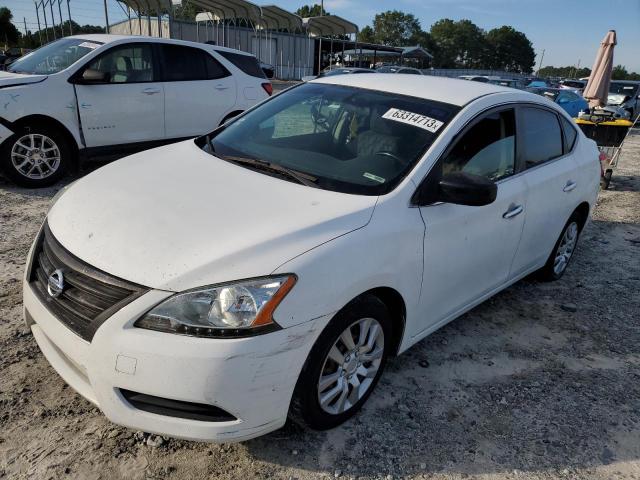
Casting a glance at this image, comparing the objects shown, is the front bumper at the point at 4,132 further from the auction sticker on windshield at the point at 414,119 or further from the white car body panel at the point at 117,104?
the auction sticker on windshield at the point at 414,119

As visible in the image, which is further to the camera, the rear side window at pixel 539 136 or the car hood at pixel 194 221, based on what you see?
the rear side window at pixel 539 136

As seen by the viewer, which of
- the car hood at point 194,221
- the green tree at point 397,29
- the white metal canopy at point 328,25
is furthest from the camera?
the green tree at point 397,29

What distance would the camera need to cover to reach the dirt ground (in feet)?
7.55

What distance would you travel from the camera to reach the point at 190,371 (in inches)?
76.3

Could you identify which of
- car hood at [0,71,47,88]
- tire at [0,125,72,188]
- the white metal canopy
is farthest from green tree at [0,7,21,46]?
tire at [0,125,72,188]

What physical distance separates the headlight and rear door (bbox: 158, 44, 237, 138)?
5428 mm

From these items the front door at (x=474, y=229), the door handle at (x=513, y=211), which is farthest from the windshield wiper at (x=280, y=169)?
the door handle at (x=513, y=211)

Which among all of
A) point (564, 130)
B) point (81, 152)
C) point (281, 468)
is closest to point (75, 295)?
point (281, 468)

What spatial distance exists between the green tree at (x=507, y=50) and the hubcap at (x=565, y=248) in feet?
386

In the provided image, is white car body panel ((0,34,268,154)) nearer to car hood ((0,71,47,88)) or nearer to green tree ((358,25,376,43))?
car hood ((0,71,47,88))

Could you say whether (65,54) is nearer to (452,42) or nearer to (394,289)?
(394,289)

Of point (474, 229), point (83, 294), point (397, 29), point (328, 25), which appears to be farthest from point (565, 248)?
point (397, 29)

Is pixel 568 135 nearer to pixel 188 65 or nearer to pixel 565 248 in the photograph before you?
pixel 565 248

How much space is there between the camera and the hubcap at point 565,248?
14.6ft
